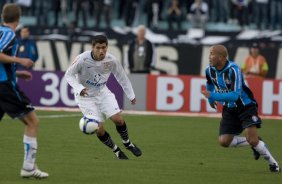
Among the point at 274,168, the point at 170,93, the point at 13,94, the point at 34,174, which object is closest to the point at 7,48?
the point at 13,94

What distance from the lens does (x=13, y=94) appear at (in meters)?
10.3

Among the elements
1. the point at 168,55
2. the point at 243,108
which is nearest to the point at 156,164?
the point at 243,108

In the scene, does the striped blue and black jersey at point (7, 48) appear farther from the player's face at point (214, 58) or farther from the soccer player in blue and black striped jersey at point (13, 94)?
the player's face at point (214, 58)

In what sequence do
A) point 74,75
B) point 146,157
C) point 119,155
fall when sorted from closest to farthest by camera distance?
point 74,75 → point 119,155 → point 146,157

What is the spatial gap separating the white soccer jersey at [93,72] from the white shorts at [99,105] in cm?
9

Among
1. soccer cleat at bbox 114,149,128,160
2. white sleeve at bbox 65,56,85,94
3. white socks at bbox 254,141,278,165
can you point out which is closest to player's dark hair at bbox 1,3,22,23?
white sleeve at bbox 65,56,85,94

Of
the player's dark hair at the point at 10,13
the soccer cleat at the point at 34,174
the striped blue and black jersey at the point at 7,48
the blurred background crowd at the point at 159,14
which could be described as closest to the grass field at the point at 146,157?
the soccer cleat at the point at 34,174

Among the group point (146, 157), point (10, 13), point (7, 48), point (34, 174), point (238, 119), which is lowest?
point (146, 157)

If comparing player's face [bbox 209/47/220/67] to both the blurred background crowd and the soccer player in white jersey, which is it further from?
the blurred background crowd

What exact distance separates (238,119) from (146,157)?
177 centimetres

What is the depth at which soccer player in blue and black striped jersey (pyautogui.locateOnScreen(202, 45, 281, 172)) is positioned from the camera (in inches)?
464

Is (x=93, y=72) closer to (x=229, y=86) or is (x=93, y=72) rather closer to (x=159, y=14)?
(x=229, y=86)

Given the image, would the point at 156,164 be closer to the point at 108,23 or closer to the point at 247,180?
the point at 247,180

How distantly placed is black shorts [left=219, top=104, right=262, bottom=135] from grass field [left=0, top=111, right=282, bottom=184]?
522 millimetres
